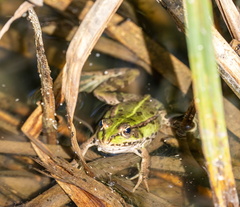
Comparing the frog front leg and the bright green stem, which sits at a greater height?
the bright green stem

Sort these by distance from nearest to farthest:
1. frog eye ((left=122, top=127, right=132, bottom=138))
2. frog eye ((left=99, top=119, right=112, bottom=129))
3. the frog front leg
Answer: the frog front leg
frog eye ((left=99, top=119, right=112, bottom=129))
frog eye ((left=122, top=127, right=132, bottom=138))

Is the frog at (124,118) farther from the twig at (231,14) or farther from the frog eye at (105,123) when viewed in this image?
the twig at (231,14)

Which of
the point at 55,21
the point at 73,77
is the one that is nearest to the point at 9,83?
the point at 55,21

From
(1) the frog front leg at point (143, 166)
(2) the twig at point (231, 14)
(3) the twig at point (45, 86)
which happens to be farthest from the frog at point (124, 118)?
(2) the twig at point (231, 14)

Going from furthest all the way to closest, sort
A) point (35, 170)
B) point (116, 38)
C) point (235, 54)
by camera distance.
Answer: point (116, 38) → point (35, 170) → point (235, 54)

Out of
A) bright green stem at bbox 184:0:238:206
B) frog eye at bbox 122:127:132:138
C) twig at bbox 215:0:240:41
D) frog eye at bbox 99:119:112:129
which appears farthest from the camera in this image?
frog eye at bbox 122:127:132:138

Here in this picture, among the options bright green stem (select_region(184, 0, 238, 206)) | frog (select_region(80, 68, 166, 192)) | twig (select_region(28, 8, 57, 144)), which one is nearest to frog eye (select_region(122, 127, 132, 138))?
frog (select_region(80, 68, 166, 192))

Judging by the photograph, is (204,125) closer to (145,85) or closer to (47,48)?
(145,85)

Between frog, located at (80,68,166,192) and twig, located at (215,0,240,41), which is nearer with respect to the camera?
twig, located at (215,0,240,41)

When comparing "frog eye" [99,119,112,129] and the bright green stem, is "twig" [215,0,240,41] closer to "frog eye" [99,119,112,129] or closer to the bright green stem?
the bright green stem
